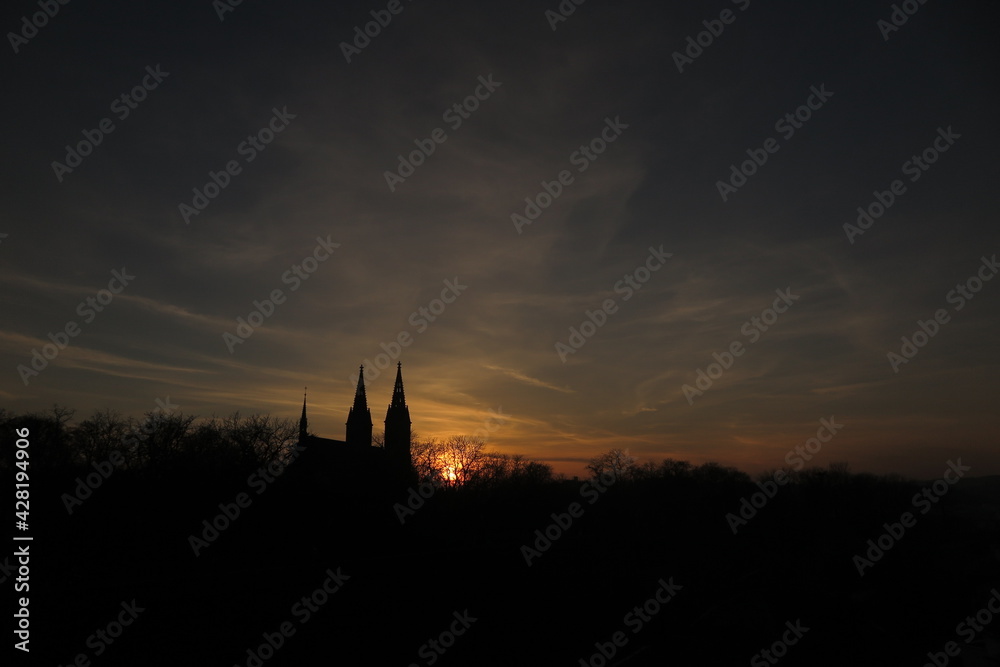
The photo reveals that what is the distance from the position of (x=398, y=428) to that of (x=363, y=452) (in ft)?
27.3

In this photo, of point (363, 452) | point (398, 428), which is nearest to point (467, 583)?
point (363, 452)

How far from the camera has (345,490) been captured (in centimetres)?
5638

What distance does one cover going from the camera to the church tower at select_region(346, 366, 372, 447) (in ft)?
249

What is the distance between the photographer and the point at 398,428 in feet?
249

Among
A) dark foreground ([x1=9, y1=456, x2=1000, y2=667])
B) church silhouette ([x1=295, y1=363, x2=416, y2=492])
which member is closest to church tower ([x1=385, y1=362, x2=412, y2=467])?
church silhouette ([x1=295, y1=363, x2=416, y2=492])

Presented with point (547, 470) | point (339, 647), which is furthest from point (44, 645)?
point (547, 470)

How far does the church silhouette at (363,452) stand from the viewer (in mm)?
59750

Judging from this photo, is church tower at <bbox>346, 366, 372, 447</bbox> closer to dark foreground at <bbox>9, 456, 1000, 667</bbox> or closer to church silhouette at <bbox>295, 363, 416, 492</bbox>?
church silhouette at <bbox>295, 363, 416, 492</bbox>

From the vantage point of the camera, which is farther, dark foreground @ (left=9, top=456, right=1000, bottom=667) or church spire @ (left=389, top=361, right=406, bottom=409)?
church spire @ (left=389, top=361, right=406, bottom=409)

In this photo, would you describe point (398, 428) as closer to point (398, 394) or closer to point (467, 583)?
point (398, 394)

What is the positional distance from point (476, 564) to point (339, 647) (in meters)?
12.7

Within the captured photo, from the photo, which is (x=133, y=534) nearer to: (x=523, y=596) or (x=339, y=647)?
(x=339, y=647)

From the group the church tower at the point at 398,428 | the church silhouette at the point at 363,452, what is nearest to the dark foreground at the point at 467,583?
the church silhouette at the point at 363,452

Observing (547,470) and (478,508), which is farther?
(547,470)
